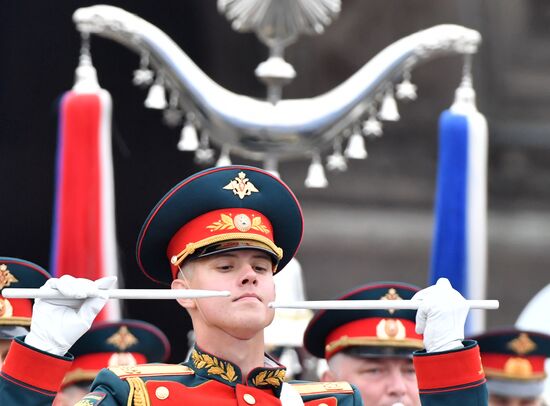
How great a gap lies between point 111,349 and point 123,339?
6cm

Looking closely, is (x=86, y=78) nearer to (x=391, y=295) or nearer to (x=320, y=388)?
(x=391, y=295)

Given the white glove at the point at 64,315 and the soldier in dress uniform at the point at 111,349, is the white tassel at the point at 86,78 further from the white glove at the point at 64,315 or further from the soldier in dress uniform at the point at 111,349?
the white glove at the point at 64,315

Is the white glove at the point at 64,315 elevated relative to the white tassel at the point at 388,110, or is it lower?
lower

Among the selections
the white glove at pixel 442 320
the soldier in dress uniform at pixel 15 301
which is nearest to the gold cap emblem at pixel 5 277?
the soldier in dress uniform at pixel 15 301

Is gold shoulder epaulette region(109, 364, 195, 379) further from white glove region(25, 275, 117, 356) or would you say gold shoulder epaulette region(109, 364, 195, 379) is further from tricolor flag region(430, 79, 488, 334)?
tricolor flag region(430, 79, 488, 334)

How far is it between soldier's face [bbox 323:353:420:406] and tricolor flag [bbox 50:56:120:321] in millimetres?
1198

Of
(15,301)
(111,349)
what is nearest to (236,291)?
(15,301)

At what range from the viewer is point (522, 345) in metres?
7.67

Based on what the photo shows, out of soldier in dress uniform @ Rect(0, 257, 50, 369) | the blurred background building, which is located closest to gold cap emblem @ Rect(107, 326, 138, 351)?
soldier in dress uniform @ Rect(0, 257, 50, 369)

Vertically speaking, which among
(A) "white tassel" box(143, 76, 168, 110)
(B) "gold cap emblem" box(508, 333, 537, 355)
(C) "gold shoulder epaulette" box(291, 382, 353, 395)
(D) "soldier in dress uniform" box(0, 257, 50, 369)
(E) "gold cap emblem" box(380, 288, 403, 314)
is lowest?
(C) "gold shoulder epaulette" box(291, 382, 353, 395)

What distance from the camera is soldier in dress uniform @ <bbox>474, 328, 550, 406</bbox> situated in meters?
7.64

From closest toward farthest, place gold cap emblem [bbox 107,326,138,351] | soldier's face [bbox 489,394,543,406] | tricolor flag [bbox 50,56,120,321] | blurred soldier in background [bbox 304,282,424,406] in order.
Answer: blurred soldier in background [bbox 304,282,424,406] < gold cap emblem [bbox 107,326,138,351] < soldier's face [bbox 489,394,543,406] < tricolor flag [bbox 50,56,120,321]

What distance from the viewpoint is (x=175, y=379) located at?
5.07 metres

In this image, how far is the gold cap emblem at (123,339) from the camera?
7.21 meters
